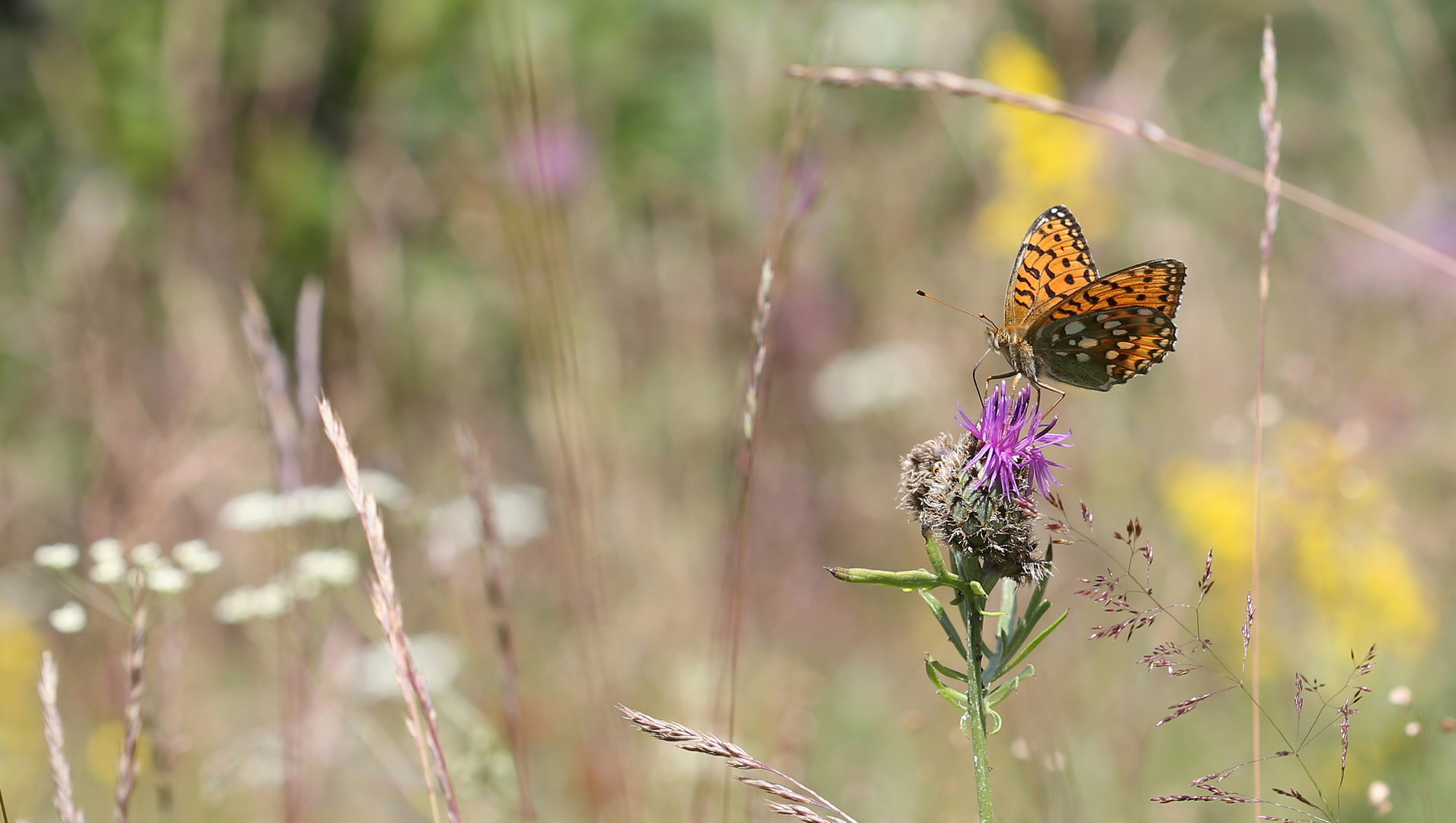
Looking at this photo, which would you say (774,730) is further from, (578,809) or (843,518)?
(843,518)

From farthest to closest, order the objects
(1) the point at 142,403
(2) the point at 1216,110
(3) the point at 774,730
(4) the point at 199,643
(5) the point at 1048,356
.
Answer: (2) the point at 1216,110 < (1) the point at 142,403 < (4) the point at 199,643 < (3) the point at 774,730 < (5) the point at 1048,356

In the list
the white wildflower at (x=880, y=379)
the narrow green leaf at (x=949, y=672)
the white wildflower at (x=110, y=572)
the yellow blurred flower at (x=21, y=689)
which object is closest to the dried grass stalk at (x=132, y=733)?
the white wildflower at (x=110, y=572)

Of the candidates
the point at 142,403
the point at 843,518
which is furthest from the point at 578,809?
the point at 142,403

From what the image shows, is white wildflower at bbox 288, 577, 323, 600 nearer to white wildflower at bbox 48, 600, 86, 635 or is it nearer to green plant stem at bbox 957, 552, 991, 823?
white wildflower at bbox 48, 600, 86, 635

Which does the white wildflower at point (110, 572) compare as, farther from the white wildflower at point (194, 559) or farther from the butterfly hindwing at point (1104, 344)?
the butterfly hindwing at point (1104, 344)

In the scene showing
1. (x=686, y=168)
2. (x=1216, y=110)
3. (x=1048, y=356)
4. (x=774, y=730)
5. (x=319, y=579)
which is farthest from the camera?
(x=1216, y=110)

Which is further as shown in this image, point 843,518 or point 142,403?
point 142,403

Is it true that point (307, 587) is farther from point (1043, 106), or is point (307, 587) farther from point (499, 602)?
point (1043, 106)

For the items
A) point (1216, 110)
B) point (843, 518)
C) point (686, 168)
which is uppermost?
point (1216, 110)
